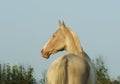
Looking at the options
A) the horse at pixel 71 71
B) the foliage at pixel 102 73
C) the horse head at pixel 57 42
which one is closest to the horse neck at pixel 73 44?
the horse head at pixel 57 42

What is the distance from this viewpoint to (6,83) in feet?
106

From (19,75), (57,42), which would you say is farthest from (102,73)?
(57,42)

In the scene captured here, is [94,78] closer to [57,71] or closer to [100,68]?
[57,71]

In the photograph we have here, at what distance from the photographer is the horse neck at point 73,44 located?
1026 cm

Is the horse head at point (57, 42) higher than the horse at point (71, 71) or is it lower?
higher

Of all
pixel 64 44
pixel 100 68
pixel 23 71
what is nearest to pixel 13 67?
pixel 23 71

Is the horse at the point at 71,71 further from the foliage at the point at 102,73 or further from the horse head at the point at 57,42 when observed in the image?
the foliage at the point at 102,73

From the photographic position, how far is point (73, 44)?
10586 millimetres

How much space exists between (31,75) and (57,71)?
2488 centimetres

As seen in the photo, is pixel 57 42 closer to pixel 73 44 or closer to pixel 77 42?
pixel 73 44

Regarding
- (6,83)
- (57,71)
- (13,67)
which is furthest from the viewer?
(13,67)

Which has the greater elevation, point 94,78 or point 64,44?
point 64,44

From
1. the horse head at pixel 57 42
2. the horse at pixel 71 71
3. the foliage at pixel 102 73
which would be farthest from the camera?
the foliage at pixel 102 73

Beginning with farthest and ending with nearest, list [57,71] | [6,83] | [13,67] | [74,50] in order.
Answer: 1. [13,67]
2. [6,83]
3. [74,50]
4. [57,71]
